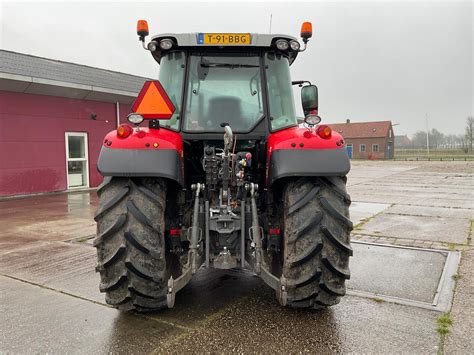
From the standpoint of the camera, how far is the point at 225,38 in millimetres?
3527

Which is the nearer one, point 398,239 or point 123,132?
point 123,132

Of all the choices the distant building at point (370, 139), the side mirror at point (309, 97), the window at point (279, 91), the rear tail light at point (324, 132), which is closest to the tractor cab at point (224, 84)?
the window at point (279, 91)

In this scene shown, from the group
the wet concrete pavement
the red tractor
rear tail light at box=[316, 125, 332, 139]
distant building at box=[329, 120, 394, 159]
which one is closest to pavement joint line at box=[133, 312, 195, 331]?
the wet concrete pavement

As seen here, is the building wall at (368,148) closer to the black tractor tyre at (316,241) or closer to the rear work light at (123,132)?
the black tractor tyre at (316,241)

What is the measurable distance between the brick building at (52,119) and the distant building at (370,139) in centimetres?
4692

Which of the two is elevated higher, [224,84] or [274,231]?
[224,84]

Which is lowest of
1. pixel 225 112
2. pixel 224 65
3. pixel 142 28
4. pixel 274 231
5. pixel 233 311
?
pixel 233 311

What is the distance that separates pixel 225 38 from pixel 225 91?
0.47m

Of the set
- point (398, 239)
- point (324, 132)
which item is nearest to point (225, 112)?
point (324, 132)

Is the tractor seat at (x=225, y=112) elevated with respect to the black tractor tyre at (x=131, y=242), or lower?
elevated

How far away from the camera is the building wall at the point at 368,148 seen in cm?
5675

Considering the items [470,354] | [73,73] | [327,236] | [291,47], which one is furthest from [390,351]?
[73,73]

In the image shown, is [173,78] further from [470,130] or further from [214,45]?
[470,130]

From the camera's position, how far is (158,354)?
2768 mm
